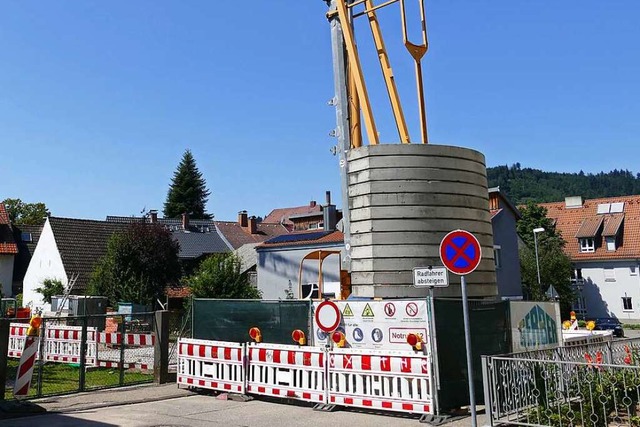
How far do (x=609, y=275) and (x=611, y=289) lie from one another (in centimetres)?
125

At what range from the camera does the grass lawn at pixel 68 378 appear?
1334 centimetres

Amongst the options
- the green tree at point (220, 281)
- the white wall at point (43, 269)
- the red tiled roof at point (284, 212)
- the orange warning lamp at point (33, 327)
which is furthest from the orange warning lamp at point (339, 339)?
the red tiled roof at point (284, 212)

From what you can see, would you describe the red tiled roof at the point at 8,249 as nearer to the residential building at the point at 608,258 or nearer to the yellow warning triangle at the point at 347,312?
the yellow warning triangle at the point at 347,312

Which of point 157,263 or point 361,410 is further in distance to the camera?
point 157,263

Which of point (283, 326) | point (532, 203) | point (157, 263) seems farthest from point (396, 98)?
point (532, 203)

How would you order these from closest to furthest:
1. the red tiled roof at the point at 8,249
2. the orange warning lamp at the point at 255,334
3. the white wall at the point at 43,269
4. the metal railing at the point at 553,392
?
the metal railing at the point at 553,392
the orange warning lamp at the point at 255,334
the white wall at the point at 43,269
the red tiled roof at the point at 8,249

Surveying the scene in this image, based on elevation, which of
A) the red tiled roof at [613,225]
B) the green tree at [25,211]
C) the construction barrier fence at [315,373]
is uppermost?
the green tree at [25,211]

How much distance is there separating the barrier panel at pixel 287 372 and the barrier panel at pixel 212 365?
0.28 metres

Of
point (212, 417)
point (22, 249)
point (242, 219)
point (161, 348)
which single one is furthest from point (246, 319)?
point (242, 219)

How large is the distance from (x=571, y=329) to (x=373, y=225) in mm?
7255

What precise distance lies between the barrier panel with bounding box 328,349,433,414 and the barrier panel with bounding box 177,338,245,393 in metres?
2.30

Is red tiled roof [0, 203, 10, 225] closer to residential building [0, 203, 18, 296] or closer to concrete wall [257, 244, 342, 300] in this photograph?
residential building [0, 203, 18, 296]

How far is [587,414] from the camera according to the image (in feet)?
26.5

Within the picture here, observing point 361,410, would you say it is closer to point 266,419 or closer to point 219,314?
point 266,419
